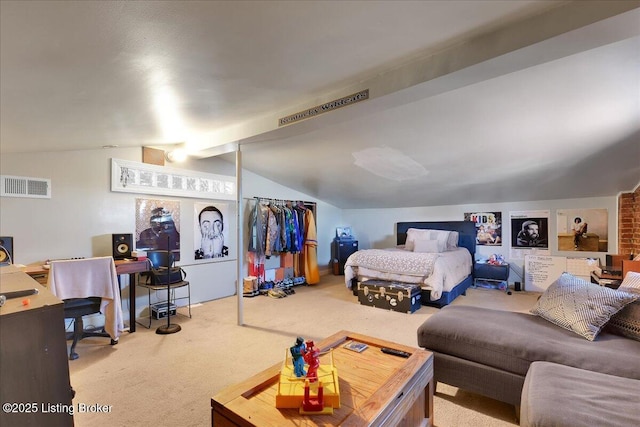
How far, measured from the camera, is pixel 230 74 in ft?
6.02

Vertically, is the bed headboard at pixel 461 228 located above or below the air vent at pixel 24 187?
below

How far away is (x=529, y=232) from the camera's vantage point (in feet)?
17.3

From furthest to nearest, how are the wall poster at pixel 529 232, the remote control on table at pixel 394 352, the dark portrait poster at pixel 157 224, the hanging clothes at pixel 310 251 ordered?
1. the hanging clothes at pixel 310 251
2. the wall poster at pixel 529 232
3. the dark portrait poster at pixel 157 224
4. the remote control on table at pixel 394 352

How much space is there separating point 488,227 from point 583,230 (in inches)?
54.1

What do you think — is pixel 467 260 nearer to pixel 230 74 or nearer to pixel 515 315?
pixel 515 315

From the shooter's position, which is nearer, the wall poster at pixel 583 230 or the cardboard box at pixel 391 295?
the cardboard box at pixel 391 295

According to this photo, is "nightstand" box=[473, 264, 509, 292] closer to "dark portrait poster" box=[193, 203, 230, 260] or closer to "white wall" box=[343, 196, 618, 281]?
"white wall" box=[343, 196, 618, 281]

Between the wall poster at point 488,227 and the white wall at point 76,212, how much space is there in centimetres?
516

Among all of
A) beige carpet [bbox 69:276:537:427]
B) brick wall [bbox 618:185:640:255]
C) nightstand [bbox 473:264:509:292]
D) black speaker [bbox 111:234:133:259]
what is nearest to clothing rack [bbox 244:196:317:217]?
beige carpet [bbox 69:276:537:427]

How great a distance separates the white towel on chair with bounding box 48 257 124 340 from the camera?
2748 mm

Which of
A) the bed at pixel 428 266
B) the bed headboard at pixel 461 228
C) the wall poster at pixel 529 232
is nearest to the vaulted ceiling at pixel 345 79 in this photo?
the wall poster at pixel 529 232

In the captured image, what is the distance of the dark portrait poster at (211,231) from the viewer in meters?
4.73

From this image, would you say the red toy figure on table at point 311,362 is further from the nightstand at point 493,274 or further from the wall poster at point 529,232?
the wall poster at point 529,232

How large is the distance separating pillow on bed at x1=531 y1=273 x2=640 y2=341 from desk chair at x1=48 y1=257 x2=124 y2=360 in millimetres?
3958
